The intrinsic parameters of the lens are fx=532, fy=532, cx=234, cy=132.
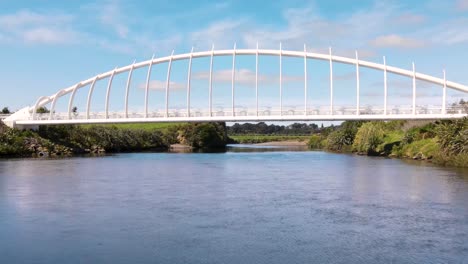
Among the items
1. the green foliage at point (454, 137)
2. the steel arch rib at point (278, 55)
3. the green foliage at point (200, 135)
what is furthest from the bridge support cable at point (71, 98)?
the green foliage at point (454, 137)

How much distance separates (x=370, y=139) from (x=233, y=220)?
4957 centimetres

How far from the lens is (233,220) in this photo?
18.0 m

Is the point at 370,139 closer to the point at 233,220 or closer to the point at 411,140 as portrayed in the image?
the point at 411,140

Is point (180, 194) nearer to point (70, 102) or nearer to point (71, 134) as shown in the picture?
point (70, 102)

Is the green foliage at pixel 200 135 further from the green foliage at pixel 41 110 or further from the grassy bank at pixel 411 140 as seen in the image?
the green foliage at pixel 41 110

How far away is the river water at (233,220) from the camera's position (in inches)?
539

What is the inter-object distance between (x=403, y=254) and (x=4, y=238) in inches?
433

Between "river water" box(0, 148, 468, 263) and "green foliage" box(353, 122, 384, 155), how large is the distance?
3367 cm

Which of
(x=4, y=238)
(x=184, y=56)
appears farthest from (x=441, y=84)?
(x=4, y=238)

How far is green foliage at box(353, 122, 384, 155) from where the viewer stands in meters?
64.2

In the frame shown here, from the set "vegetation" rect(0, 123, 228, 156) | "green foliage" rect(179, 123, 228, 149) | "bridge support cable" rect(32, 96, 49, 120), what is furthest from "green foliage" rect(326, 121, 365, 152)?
"bridge support cable" rect(32, 96, 49, 120)

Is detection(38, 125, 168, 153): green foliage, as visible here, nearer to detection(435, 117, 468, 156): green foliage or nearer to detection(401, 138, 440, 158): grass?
detection(401, 138, 440, 158): grass

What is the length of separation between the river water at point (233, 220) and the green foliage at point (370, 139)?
110ft

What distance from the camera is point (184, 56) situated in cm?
6819
